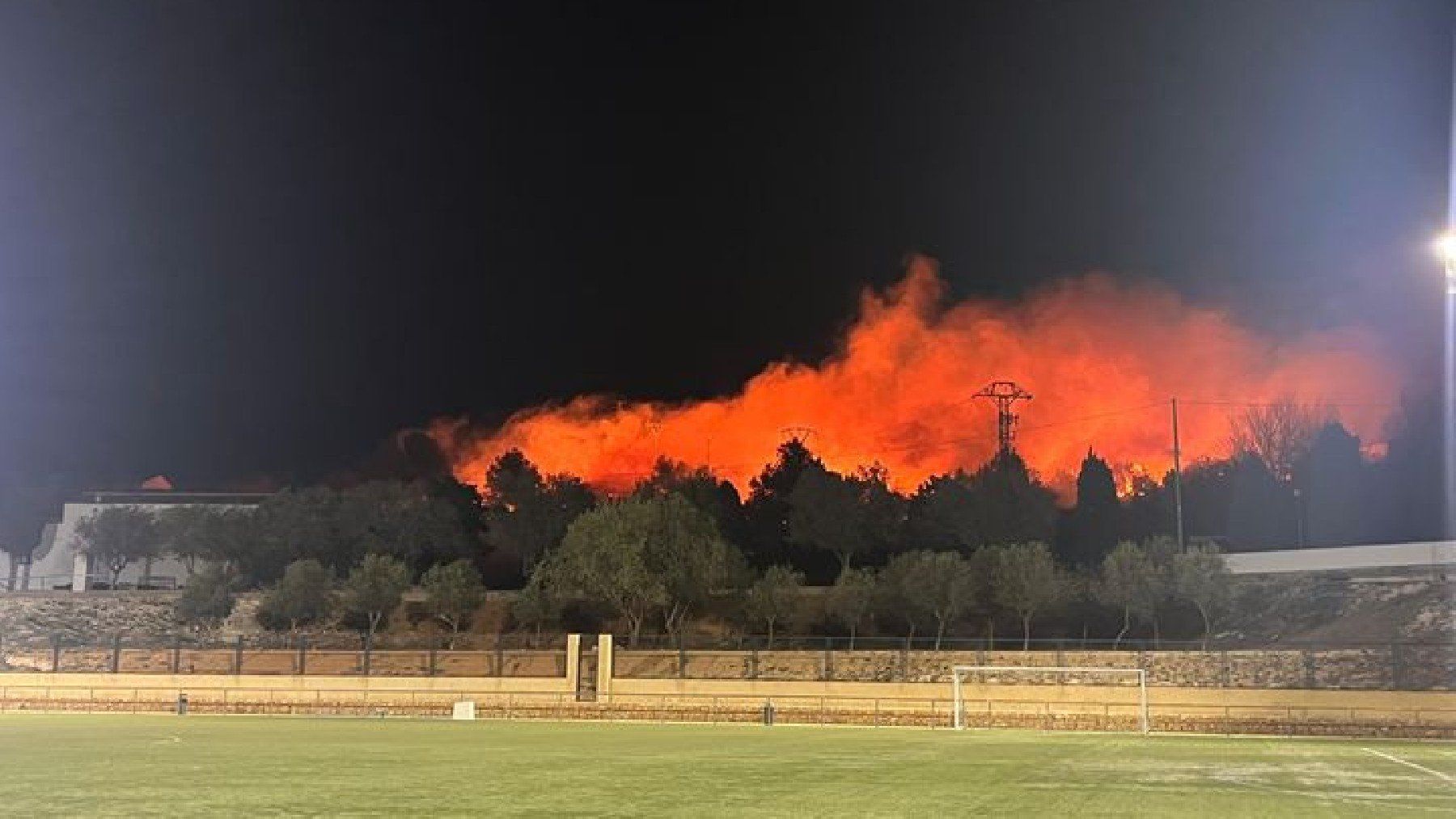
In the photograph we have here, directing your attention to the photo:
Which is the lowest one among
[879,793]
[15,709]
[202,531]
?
[15,709]

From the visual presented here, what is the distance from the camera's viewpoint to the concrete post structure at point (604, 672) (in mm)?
51719

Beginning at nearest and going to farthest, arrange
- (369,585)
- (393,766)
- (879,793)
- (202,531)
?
(879,793) < (393,766) < (369,585) < (202,531)

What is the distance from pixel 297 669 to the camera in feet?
176

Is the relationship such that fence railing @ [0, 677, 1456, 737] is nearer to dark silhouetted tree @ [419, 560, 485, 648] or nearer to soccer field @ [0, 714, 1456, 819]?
soccer field @ [0, 714, 1456, 819]

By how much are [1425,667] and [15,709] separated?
5893 cm

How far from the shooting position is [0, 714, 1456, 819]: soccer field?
1493 cm

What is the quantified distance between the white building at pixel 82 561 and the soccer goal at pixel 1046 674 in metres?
78.0

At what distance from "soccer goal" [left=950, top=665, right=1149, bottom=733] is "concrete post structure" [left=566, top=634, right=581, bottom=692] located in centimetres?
1731

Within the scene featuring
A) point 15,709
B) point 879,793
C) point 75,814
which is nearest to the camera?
point 75,814

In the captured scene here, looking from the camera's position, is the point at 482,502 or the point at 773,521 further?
the point at 482,502

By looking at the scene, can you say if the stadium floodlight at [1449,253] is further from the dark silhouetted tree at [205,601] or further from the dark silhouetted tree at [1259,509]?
the dark silhouetted tree at [1259,509]

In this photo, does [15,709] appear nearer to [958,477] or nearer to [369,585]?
[369,585]

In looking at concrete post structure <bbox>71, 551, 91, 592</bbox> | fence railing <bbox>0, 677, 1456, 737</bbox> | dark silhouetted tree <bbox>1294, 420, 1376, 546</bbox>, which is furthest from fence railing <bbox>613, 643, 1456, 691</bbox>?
concrete post structure <bbox>71, 551, 91, 592</bbox>

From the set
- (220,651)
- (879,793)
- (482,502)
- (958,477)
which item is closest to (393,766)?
(879,793)
